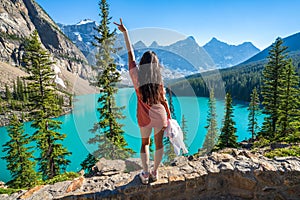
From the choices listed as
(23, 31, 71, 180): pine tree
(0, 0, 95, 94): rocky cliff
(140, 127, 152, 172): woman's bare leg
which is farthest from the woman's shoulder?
(0, 0, 95, 94): rocky cliff

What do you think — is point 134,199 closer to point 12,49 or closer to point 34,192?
point 34,192

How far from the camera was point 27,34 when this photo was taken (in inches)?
5177

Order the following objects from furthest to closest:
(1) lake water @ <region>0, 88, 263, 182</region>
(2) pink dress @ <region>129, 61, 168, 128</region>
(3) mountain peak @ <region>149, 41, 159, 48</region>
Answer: (1) lake water @ <region>0, 88, 263, 182</region>
(3) mountain peak @ <region>149, 41, 159, 48</region>
(2) pink dress @ <region>129, 61, 168, 128</region>

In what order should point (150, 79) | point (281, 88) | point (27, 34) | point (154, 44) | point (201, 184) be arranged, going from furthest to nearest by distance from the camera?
point (27, 34), point (281, 88), point (154, 44), point (201, 184), point (150, 79)

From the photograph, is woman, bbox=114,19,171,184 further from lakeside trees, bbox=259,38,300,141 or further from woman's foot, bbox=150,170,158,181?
lakeside trees, bbox=259,38,300,141

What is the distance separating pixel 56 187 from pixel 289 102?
60.9ft

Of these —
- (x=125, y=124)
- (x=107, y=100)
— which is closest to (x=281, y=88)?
(x=125, y=124)

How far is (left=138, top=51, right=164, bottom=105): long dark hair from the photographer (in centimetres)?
246

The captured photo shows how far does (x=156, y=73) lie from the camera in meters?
2.48

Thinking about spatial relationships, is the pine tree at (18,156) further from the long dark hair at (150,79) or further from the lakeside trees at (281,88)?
the lakeside trees at (281,88)

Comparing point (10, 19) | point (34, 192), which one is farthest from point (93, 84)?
point (10, 19)

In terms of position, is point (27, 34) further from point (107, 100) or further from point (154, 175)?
point (154, 175)

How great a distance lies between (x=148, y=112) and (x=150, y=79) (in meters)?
0.49

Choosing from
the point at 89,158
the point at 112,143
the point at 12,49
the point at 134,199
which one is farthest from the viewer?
the point at 12,49
